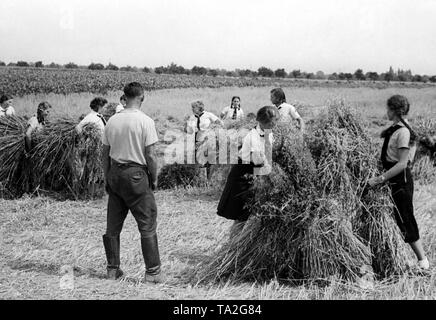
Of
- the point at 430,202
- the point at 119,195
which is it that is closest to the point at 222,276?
the point at 119,195

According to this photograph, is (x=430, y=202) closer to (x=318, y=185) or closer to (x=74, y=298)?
(x=318, y=185)

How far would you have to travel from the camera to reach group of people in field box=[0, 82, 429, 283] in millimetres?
4434

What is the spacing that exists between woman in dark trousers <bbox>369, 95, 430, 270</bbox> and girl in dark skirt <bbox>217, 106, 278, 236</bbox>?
0.97 meters

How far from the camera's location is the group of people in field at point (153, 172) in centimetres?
443

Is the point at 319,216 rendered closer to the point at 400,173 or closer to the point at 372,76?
the point at 400,173

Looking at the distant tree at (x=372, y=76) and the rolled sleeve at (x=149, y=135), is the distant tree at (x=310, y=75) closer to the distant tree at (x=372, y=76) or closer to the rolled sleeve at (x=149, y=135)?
the distant tree at (x=372, y=76)

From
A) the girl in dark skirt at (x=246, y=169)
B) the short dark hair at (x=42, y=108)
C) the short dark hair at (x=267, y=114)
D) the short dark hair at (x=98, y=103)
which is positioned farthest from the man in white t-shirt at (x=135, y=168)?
the short dark hair at (x=42, y=108)

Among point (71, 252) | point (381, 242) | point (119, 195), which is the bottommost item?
point (71, 252)

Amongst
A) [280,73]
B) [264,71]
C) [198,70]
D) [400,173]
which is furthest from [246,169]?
[280,73]

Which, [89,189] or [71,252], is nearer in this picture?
[71,252]

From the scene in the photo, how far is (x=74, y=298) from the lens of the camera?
13.1ft

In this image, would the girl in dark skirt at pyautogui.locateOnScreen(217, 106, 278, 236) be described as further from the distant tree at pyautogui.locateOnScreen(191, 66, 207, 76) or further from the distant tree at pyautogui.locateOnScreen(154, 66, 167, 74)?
the distant tree at pyautogui.locateOnScreen(191, 66, 207, 76)

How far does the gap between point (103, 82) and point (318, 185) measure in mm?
40059

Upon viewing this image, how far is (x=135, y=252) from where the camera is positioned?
5406mm
